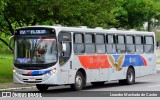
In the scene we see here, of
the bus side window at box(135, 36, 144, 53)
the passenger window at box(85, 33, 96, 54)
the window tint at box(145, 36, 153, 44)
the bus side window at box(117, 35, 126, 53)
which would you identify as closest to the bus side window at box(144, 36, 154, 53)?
the window tint at box(145, 36, 153, 44)

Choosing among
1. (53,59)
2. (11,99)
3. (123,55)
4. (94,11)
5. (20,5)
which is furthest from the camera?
(94,11)

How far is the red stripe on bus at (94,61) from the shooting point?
21922 millimetres

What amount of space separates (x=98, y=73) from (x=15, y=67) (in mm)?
4350

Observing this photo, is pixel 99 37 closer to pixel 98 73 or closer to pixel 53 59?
pixel 98 73

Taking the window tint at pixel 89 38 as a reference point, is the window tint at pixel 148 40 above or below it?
below

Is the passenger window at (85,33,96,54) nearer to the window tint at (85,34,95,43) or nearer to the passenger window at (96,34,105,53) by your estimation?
the window tint at (85,34,95,43)

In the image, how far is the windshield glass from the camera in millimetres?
20109

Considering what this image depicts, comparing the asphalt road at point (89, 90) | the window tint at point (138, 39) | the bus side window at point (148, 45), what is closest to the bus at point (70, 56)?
the asphalt road at point (89, 90)

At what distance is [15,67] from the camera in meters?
20.6

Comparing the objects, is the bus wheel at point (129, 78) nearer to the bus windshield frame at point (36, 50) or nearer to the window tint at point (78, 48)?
the window tint at point (78, 48)

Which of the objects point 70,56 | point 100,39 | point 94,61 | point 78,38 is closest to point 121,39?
point 100,39

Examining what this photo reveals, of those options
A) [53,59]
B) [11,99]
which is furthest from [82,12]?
[11,99]

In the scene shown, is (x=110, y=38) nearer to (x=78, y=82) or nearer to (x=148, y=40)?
(x=78, y=82)

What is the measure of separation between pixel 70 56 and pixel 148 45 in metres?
8.14
